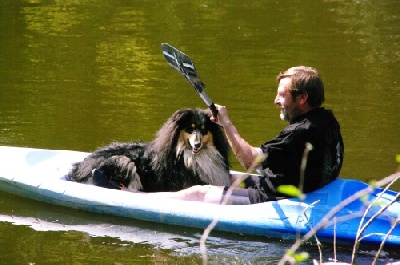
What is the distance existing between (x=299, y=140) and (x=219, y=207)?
0.82m

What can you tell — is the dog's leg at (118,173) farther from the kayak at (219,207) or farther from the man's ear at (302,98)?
the man's ear at (302,98)

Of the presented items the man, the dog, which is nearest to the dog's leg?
the dog

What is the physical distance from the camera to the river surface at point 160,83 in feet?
19.2

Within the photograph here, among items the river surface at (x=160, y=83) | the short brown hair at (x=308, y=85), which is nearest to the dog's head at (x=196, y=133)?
the river surface at (x=160, y=83)

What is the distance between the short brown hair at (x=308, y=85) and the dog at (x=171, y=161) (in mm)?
917

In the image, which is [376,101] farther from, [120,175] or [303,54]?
[120,175]

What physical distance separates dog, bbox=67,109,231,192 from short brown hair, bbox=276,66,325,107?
0.92 m

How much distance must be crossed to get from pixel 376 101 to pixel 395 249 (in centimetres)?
438

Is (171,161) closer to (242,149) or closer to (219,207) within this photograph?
(219,207)

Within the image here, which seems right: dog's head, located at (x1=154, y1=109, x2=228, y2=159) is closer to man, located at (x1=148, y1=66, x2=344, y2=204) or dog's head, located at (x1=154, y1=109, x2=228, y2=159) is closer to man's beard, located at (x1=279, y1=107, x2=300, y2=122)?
man, located at (x1=148, y1=66, x2=344, y2=204)

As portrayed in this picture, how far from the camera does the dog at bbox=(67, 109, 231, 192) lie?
6.24 metres

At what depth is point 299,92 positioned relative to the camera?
5445 mm

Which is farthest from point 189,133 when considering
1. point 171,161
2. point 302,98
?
point 302,98

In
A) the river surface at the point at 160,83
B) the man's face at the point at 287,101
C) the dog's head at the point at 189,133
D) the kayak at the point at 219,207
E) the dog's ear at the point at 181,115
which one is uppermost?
the man's face at the point at 287,101
